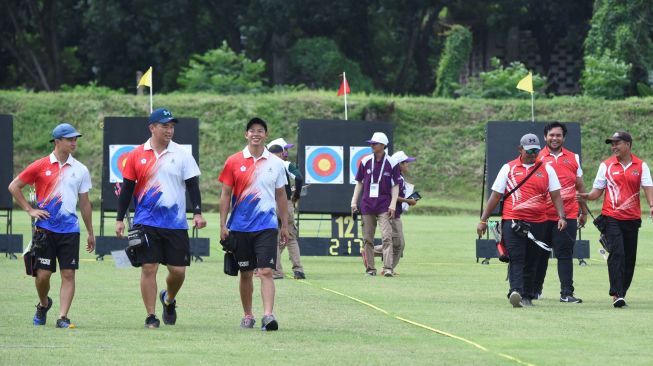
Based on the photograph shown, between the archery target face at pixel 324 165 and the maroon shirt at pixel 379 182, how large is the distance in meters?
6.19

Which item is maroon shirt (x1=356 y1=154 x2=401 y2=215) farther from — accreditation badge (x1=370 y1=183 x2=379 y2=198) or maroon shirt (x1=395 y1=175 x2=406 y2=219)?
maroon shirt (x1=395 y1=175 x2=406 y2=219)

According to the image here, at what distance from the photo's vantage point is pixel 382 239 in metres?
20.4

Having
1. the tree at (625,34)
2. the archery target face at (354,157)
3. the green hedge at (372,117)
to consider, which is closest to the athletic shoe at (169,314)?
the archery target face at (354,157)

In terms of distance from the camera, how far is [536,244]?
15914 millimetres

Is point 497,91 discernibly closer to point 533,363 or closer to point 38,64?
point 38,64

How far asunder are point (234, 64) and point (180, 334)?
149ft

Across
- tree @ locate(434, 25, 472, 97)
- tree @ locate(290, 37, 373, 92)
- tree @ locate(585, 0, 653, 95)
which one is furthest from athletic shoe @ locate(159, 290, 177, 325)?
tree @ locate(290, 37, 373, 92)

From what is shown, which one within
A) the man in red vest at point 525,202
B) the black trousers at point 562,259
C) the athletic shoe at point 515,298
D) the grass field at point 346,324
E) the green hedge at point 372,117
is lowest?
the grass field at point 346,324

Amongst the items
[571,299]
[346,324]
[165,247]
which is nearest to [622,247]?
[571,299]

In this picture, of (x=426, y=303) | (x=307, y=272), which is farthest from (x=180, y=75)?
(x=426, y=303)

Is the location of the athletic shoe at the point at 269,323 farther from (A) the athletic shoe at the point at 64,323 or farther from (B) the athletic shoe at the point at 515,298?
(B) the athletic shoe at the point at 515,298

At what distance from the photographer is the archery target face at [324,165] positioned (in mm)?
26953

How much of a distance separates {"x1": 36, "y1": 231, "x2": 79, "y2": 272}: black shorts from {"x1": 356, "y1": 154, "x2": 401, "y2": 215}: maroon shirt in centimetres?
767

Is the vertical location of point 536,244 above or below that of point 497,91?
below
